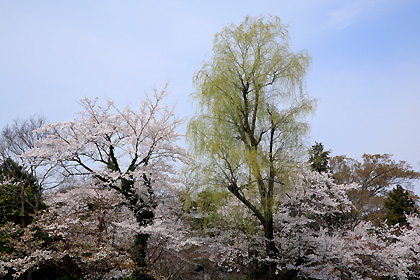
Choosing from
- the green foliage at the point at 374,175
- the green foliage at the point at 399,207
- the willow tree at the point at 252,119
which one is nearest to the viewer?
the willow tree at the point at 252,119

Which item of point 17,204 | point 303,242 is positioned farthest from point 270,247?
point 17,204

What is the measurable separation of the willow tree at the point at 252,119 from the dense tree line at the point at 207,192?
3 centimetres

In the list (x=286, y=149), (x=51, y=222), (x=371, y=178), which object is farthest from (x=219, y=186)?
(x=371, y=178)

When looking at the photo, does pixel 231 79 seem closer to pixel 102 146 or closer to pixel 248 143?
pixel 248 143

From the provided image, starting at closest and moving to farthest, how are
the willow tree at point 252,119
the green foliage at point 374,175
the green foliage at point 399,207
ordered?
the willow tree at point 252,119 < the green foliage at point 399,207 < the green foliage at point 374,175

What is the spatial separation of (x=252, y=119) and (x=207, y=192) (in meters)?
2.25

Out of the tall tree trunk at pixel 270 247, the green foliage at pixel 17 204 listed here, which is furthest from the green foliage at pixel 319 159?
the green foliage at pixel 17 204

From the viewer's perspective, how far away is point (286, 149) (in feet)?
28.0

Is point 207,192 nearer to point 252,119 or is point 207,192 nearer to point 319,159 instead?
point 252,119

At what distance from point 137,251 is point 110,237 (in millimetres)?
864

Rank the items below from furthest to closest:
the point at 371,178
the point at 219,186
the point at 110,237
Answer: the point at 371,178
the point at 110,237
the point at 219,186

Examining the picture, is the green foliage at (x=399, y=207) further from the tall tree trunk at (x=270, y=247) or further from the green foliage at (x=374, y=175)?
the tall tree trunk at (x=270, y=247)

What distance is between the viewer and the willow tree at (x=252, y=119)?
8.27 m

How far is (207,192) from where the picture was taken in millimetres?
8430
